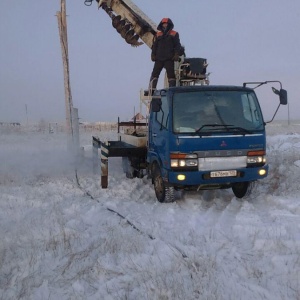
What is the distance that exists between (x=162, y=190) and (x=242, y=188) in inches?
71.5

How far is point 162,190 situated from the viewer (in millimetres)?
7461

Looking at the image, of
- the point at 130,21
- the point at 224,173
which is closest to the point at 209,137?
the point at 224,173

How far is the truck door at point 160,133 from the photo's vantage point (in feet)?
23.4

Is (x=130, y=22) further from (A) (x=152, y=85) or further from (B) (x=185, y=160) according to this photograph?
(B) (x=185, y=160)

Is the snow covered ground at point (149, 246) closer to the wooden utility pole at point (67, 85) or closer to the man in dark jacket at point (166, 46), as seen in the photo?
the man in dark jacket at point (166, 46)

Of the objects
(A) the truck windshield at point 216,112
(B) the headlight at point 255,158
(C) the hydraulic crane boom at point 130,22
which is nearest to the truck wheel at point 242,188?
(B) the headlight at point 255,158

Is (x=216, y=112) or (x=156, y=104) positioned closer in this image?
(x=216, y=112)

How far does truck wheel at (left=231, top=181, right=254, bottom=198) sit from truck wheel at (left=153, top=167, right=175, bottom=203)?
1.36 m

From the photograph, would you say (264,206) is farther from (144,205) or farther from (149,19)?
(149,19)

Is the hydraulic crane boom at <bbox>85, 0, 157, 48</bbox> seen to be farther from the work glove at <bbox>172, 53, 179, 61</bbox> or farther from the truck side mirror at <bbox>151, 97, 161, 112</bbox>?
the truck side mirror at <bbox>151, 97, 161, 112</bbox>

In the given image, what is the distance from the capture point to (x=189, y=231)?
208 inches

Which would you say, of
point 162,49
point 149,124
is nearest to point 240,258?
point 149,124

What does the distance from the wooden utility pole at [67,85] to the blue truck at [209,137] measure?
775cm

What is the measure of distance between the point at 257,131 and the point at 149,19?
6960 millimetres
